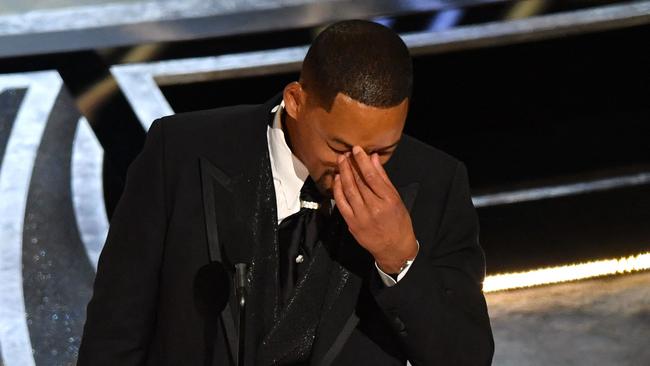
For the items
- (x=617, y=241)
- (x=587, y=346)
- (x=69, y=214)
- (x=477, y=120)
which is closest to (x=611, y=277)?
(x=617, y=241)

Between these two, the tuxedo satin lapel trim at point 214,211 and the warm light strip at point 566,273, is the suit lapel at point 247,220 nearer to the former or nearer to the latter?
the tuxedo satin lapel trim at point 214,211

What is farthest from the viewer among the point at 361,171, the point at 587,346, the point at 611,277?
the point at 611,277

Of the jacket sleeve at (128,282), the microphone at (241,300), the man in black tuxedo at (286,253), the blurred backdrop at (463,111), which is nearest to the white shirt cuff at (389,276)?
the man in black tuxedo at (286,253)

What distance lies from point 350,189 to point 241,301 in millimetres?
248

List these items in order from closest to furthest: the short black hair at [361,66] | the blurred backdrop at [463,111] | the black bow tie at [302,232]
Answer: the short black hair at [361,66] → the black bow tie at [302,232] → the blurred backdrop at [463,111]

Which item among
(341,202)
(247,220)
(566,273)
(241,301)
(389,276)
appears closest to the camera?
(241,301)

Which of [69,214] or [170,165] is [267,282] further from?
[69,214]

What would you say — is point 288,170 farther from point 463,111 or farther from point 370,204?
point 463,111

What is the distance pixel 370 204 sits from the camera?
1.80 metres

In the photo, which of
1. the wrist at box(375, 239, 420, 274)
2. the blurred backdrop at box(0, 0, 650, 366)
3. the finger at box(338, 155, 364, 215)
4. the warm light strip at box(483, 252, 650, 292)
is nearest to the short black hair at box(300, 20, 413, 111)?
the finger at box(338, 155, 364, 215)

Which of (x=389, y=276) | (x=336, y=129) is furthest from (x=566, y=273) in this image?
(x=336, y=129)

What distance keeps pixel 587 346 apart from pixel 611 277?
38cm

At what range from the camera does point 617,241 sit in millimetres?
3908

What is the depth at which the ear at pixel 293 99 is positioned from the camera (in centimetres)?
195
